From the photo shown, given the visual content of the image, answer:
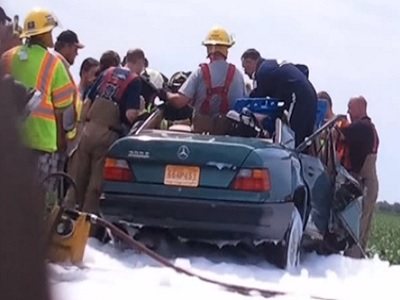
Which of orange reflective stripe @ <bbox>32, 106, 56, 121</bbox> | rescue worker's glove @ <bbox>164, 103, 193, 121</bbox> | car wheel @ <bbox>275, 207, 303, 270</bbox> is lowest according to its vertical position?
car wheel @ <bbox>275, 207, 303, 270</bbox>

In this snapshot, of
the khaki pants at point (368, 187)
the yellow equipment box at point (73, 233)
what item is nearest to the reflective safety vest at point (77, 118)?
the yellow equipment box at point (73, 233)

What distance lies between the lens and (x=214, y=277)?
7.91 m

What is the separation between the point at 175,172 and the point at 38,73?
1255 mm

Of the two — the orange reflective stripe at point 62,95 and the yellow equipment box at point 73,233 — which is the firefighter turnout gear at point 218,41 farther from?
the yellow equipment box at point 73,233

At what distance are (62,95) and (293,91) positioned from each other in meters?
2.19

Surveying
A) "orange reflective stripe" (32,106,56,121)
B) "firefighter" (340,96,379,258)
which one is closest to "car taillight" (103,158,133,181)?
"orange reflective stripe" (32,106,56,121)

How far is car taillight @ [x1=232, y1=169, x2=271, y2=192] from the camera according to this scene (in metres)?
8.85

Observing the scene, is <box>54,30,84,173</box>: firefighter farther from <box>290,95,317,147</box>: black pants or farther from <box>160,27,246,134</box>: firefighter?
<box>290,95,317,147</box>: black pants

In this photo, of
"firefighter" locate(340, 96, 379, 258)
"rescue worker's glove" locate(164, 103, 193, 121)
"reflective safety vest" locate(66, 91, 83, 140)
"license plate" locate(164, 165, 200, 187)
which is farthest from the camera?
"firefighter" locate(340, 96, 379, 258)

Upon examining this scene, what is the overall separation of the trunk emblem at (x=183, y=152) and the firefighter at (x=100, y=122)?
1566 mm

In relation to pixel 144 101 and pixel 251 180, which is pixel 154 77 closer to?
pixel 144 101

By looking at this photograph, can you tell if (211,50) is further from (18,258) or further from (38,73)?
(18,258)

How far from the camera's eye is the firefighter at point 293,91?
33.5ft

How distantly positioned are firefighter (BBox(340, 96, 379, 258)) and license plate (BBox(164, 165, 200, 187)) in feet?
14.4
